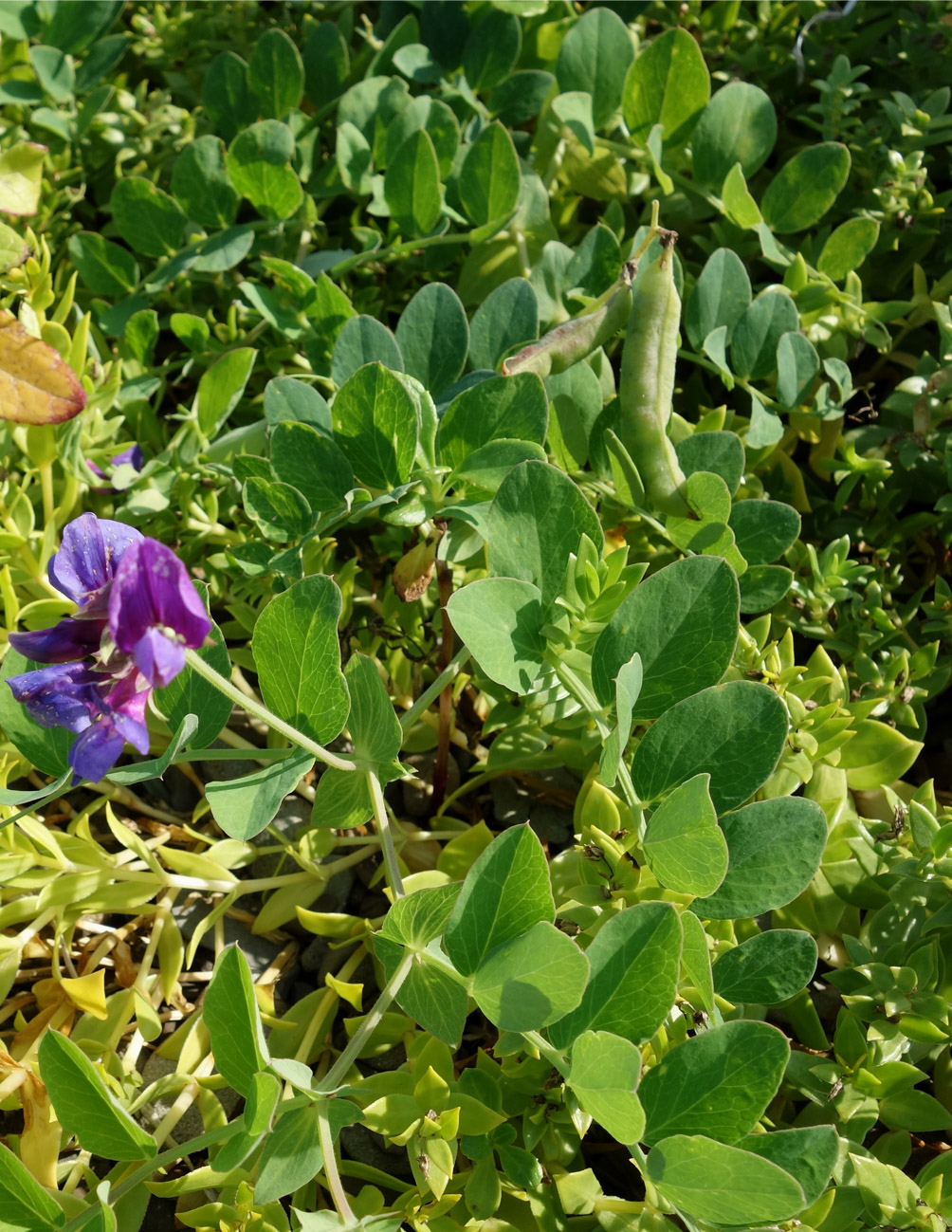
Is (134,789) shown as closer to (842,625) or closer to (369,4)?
(842,625)

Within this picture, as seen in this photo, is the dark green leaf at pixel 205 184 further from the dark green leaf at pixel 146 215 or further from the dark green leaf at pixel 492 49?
the dark green leaf at pixel 492 49

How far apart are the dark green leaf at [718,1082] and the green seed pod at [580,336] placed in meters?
0.89

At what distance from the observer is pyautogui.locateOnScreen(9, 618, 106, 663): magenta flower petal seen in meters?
0.99

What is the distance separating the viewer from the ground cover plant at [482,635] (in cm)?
109

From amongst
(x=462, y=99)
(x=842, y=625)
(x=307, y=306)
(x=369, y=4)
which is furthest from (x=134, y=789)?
(x=369, y=4)

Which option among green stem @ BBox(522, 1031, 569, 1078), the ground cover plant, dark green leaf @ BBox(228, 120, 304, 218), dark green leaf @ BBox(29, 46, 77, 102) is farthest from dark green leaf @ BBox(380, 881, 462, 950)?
dark green leaf @ BBox(29, 46, 77, 102)

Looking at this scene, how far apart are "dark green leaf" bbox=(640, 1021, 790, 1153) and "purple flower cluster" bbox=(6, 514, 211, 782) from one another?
2.01ft

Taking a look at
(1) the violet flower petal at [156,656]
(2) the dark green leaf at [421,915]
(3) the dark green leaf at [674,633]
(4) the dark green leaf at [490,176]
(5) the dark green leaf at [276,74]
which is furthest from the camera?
(5) the dark green leaf at [276,74]

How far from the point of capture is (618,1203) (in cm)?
126

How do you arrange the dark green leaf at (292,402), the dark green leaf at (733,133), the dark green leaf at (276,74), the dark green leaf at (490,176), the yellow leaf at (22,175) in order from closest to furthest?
the dark green leaf at (292,402) → the yellow leaf at (22,175) → the dark green leaf at (490,176) → the dark green leaf at (733,133) → the dark green leaf at (276,74)

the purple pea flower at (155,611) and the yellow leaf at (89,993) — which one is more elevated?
the purple pea flower at (155,611)

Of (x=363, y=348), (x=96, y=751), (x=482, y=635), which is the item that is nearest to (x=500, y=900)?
(x=482, y=635)

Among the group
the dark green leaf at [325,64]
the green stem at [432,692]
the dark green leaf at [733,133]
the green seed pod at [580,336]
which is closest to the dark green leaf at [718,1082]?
the green stem at [432,692]

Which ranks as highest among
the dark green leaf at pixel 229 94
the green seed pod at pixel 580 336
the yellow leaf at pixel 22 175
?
the dark green leaf at pixel 229 94
